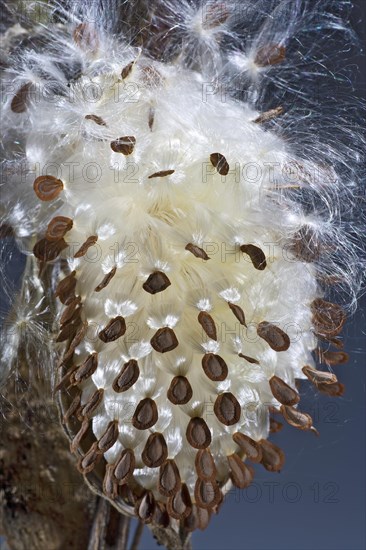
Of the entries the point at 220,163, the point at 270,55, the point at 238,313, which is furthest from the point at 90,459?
the point at 270,55

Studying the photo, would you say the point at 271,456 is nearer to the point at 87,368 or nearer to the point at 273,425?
the point at 273,425

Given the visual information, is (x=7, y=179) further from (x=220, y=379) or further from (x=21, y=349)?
(x=220, y=379)

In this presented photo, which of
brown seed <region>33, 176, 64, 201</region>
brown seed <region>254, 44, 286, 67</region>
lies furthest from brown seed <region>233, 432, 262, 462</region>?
brown seed <region>254, 44, 286, 67</region>

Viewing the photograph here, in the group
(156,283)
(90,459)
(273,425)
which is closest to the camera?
(156,283)

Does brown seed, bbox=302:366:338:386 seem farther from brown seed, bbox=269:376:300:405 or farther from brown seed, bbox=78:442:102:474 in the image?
brown seed, bbox=78:442:102:474

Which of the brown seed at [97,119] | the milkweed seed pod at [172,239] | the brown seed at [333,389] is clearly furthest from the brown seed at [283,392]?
the brown seed at [97,119]

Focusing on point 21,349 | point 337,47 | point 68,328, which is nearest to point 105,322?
point 68,328

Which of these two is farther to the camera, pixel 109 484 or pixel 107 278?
pixel 109 484
